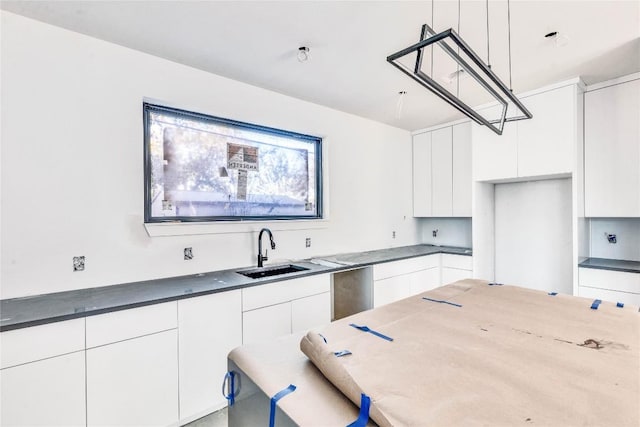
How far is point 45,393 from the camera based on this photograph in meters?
1.45

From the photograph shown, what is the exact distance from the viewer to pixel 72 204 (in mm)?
1915

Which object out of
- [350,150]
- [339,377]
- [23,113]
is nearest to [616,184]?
[350,150]

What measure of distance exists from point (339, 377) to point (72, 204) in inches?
79.2

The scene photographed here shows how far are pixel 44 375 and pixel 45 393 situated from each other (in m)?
0.09

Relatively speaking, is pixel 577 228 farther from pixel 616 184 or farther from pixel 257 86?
pixel 257 86

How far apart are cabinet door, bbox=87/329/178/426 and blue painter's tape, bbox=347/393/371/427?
4.81ft

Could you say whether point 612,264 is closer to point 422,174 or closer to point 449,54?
point 422,174

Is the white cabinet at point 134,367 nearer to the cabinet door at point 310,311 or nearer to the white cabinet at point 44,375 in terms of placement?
the white cabinet at point 44,375

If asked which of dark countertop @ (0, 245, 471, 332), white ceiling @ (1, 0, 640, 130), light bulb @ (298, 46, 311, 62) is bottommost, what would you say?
dark countertop @ (0, 245, 471, 332)

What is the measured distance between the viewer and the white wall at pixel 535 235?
3221 mm

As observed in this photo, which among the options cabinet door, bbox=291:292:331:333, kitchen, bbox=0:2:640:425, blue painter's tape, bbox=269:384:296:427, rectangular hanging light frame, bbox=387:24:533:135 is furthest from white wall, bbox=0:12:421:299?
rectangular hanging light frame, bbox=387:24:533:135

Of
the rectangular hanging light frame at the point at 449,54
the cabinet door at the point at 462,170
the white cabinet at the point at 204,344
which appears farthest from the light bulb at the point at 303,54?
the cabinet door at the point at 462,170

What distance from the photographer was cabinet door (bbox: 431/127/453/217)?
3.94 meters

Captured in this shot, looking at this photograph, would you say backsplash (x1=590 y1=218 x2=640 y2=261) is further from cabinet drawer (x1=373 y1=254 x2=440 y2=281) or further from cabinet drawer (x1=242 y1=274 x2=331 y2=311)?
cabinet drawer (x1=242 y1=274 x2=331 y2=311)
